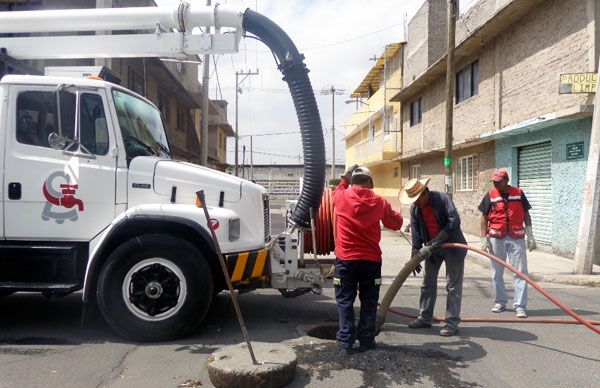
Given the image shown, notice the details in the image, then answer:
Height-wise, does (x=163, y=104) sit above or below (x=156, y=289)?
above

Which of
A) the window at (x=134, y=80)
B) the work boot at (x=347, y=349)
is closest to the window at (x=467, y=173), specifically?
the window at (x=134, y=80)

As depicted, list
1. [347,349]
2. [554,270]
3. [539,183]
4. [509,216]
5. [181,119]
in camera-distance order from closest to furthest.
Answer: [347,349] < [509,216] < [554,270] < [539,183] < [181,119]

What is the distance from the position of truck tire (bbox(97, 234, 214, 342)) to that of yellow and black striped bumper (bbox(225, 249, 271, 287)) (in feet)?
0.83

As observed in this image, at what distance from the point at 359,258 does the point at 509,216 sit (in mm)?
2861

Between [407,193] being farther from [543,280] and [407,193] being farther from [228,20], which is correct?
[543,280]

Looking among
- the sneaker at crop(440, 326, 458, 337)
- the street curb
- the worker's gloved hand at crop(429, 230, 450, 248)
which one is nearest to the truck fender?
the worker's gloved hand at crop(429, 230, 450, 248)

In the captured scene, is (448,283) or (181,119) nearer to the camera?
(448,283)

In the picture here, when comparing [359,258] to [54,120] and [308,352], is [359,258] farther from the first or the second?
[54,120]

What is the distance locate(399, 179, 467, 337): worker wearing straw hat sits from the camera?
5496 mm

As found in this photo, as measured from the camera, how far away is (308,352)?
15.7ft

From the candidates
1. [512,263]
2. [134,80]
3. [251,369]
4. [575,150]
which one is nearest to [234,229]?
[251,369]

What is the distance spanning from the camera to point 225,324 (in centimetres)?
581

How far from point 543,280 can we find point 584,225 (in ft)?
4.52

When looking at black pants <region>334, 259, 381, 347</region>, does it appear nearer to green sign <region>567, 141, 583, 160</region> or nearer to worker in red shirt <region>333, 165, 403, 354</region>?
worker in red shirt <region>333, 165, 403, 354</region>
